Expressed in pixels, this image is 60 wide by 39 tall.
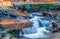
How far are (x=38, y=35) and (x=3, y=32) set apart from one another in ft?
1.22

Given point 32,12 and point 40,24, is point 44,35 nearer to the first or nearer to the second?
point 40,24

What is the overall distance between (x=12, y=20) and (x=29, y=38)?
0.26 metres

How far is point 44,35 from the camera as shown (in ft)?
6.51

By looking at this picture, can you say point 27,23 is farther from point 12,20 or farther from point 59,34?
point 59,34

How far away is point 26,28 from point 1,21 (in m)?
0.28

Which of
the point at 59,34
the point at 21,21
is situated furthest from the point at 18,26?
the point at 59,34

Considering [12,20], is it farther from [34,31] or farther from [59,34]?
[59,34]

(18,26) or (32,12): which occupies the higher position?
(32,12)

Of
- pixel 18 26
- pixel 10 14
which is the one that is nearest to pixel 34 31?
pixel 18 26

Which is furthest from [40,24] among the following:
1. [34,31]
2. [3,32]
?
[3,32]

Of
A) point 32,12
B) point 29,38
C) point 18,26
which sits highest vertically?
point 32,12

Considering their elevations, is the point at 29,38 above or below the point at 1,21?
below

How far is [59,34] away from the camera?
6.56 ft

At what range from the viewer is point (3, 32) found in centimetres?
191
